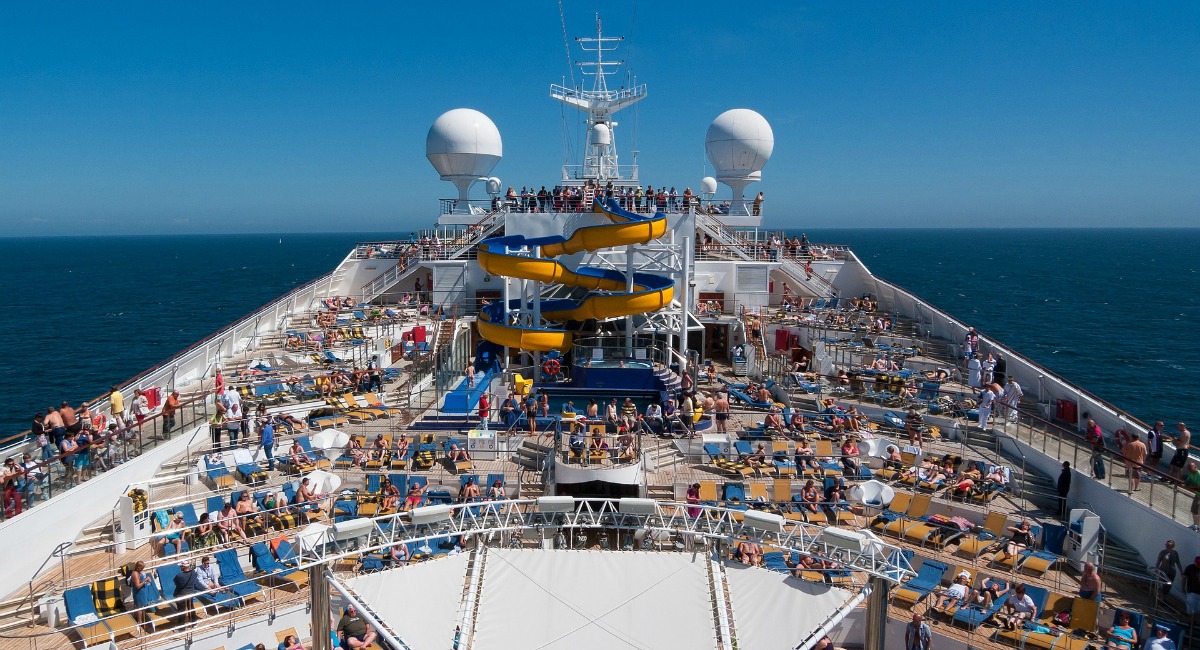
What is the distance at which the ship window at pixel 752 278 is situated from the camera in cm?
3020

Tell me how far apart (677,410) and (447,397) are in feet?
18.8

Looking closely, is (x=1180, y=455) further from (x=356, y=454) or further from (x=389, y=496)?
(x=356, y=454)

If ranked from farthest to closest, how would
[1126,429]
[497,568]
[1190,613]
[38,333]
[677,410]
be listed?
[38,333], [677,410], [1126,429], [1190,613], [497,568]

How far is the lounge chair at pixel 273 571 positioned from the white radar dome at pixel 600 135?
88.2 feet

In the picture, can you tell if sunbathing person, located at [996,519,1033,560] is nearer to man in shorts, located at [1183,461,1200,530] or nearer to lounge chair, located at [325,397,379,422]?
man in shorts, located at [1183,461,1200,530]

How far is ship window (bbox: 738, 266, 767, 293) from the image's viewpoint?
30.2m

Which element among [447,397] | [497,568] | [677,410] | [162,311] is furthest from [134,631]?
[162,311]

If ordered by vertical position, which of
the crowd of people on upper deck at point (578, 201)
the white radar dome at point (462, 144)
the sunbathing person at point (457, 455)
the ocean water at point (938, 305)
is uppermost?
the white radar dome at point (462, 144)

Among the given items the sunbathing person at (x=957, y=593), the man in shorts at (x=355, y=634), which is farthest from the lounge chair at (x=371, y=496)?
the sunbathing person at (x=957, y=593)

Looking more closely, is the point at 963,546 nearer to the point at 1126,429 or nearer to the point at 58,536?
the point at 1126,429

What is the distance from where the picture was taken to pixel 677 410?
1927 cm

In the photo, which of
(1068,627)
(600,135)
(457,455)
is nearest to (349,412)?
(457,455)

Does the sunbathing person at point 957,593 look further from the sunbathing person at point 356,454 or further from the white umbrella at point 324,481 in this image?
the sunbathing person at point 356,454

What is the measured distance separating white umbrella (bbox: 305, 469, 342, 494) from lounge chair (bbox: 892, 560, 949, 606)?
10.0m
